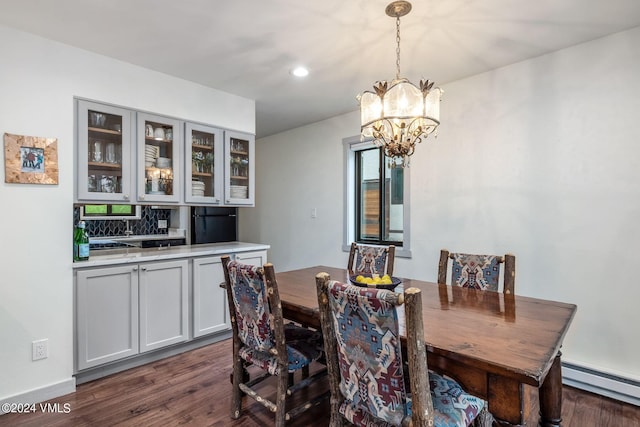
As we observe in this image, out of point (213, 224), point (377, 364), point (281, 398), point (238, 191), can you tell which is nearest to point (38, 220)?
point (238, 191)

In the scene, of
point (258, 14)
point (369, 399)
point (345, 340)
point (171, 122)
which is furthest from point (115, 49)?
point (369, 399)

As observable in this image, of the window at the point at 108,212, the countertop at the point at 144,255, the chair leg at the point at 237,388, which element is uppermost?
the window at the point at 108,212

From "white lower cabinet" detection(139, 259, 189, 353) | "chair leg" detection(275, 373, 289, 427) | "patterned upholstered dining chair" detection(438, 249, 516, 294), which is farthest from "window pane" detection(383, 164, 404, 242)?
"chair leg" detection(275, 373, 289, 427)

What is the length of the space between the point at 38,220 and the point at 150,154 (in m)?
0.94

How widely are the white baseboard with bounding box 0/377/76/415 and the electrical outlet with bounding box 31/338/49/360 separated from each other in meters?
0.20

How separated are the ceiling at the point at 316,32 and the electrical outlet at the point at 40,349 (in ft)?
6.76

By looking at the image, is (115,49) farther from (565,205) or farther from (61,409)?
(565,205)

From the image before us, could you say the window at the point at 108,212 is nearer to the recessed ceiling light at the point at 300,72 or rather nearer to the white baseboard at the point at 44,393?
the white baseboard at the point at 44,393

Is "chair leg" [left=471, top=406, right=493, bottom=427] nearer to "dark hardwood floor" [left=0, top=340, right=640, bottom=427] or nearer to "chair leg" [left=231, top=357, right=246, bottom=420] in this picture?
"dark hardwood floor" [left=0, top=340, right=640, bottom=427]

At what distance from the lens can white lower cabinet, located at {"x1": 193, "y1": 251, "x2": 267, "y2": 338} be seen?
3020mm

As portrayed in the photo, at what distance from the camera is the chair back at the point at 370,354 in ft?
3.73

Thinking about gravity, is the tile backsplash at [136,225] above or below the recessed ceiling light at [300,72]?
below

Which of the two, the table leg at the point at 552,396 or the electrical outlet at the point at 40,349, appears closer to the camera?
the table leg at the point at 552,396

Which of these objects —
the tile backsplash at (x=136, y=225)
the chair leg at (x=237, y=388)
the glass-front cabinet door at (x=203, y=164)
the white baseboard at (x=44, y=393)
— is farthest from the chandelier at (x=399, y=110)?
the tile backsplash at (x=136, y=225)
